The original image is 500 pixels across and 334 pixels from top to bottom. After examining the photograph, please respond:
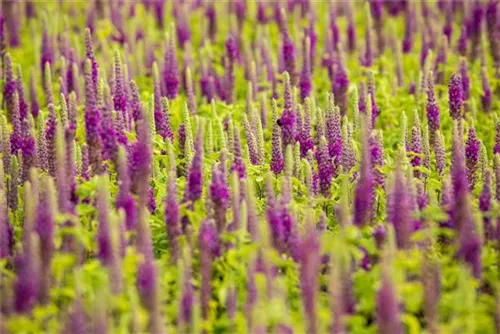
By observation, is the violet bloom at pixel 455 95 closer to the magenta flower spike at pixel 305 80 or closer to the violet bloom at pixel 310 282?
the magenta flower spike at pixel 305 80

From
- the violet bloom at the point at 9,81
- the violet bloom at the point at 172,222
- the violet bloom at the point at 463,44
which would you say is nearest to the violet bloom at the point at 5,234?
the violet bloom at the point at 172,222

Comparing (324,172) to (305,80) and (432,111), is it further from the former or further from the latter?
(305,80)

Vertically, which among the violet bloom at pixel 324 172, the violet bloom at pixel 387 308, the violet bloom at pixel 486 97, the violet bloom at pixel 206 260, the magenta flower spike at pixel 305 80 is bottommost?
the violet bloom at pixel 387 308

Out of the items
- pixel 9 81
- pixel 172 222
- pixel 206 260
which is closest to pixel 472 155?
pixel 172 222

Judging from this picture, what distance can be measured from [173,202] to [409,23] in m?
5.75

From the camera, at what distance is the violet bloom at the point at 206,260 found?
12.7 ft

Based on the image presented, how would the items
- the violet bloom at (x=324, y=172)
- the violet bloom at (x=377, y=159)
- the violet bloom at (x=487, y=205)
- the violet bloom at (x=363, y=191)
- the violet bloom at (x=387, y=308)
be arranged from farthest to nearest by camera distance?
the violet bloom at (x=324, y=172)
the violet bloom at (x=377, y=159)
the violet bloom at (x=487, y=205)
the violet bloom at (x=363, y=191)
the violet bloom at (x=387, y=308)

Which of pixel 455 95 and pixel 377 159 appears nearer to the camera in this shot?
pixel 377 159

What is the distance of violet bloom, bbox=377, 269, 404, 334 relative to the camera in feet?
10.9

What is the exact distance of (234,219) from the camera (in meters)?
4.27

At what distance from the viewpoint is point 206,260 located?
3842 millimetres

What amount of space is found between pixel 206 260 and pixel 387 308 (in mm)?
871

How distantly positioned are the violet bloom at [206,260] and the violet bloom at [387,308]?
2.71 feet

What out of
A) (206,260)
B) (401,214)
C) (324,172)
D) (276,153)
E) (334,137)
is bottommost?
(206,260)
